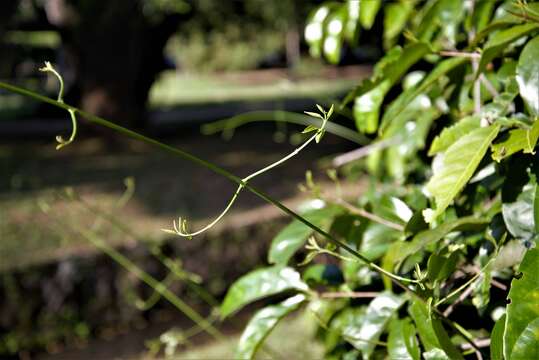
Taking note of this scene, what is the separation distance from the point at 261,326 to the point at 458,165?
15.0 inches

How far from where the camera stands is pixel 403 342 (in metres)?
0.86

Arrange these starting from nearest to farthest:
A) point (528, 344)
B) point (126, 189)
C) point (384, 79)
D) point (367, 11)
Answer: point (528, 344), point (384, 79), point (367, 11), point (126, 189)

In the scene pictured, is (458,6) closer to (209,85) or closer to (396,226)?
(396,226)

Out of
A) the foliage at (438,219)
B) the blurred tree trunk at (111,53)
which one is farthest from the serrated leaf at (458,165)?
the blurred tree trunk at (111,53)

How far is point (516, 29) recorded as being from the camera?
0.83 meters

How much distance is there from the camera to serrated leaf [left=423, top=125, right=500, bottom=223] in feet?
2.49

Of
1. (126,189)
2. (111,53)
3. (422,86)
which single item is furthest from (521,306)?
(111,53)

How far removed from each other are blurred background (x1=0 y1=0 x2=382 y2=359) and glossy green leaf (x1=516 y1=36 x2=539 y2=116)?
409mm

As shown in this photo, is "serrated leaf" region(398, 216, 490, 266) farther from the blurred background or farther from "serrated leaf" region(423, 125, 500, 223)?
the blurred background

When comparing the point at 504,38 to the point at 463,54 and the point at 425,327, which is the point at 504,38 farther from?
the point at 425,327

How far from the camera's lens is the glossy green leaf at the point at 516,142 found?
73 cm

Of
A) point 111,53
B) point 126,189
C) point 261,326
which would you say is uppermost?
point 261,326

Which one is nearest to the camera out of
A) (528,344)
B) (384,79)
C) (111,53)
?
(528,344)

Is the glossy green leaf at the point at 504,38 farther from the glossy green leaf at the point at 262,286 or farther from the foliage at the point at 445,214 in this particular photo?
the glossy green leaf at the point at 262,286
